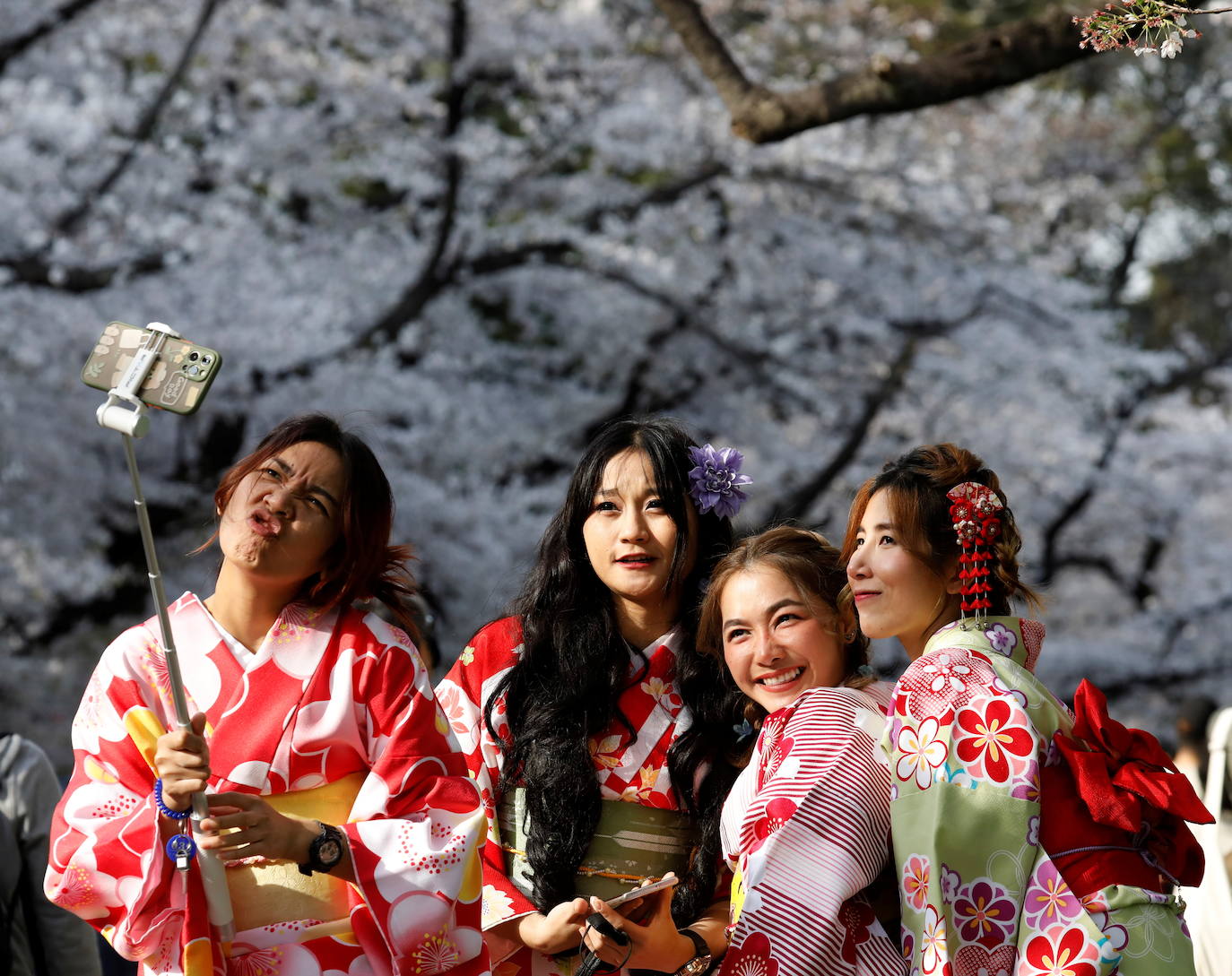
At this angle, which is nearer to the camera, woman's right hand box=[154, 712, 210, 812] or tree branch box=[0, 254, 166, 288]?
woman's right hand box=[154, 712, 210, 812]

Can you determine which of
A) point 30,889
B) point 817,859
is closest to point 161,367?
point 817,859

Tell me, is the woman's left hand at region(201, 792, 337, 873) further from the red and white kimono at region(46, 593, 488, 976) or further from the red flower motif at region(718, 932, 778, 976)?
the red flower motif at region(718, 932, 778, 976)

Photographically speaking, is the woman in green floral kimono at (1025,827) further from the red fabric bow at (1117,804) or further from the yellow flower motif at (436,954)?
the yellow flower motif at (436,954)

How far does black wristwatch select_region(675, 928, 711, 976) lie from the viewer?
100 inches

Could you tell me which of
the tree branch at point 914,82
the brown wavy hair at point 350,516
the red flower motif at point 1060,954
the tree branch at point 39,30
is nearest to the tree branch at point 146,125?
the tree branch at point 39,30

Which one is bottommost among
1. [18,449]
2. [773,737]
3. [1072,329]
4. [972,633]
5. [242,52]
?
[18,449]

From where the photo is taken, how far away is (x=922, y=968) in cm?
225

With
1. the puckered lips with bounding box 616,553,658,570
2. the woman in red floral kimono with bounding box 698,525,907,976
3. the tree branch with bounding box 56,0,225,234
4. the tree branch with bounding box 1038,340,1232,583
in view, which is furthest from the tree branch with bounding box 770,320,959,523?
the woman in red floral kimono with bounding box 698,525,907,976

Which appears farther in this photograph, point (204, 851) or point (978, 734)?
point (978, 734)

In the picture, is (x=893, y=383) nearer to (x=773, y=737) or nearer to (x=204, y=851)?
(x=773, y=737)

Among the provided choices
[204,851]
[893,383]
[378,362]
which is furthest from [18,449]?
[204,851]

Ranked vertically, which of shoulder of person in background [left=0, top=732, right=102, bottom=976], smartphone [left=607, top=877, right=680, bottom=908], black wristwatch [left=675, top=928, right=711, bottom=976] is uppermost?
smartphone [left=607, top=877, right=680, bottom=908]

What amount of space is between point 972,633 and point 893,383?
8.09 m

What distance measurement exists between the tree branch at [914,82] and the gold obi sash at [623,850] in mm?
3933
